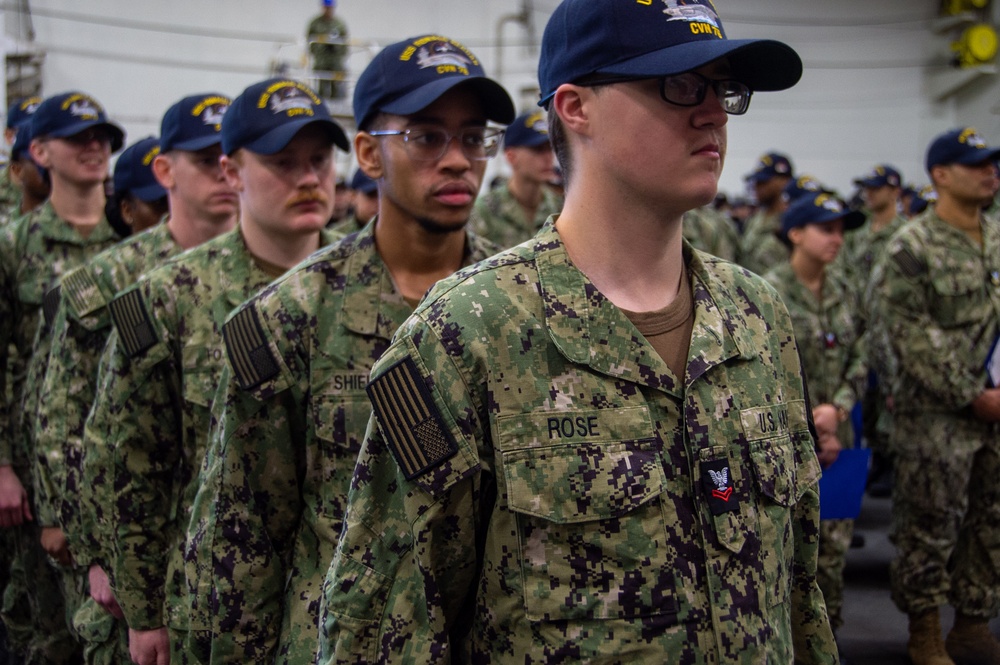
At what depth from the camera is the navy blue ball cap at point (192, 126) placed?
10.8ft

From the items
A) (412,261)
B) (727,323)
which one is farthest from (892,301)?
(727,323)

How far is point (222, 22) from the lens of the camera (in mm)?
13211

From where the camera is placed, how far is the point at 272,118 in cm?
270

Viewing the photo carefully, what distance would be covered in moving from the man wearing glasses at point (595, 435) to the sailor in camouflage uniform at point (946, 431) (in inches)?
120

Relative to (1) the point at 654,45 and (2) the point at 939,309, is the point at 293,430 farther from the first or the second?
(2) the point at 939,309

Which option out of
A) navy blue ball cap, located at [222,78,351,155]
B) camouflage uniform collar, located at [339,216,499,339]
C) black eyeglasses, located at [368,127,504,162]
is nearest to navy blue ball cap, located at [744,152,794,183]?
navy blue ball cap, located at [222,78,351,155]

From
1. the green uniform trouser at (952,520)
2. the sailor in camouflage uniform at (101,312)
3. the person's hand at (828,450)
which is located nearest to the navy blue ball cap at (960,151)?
the green uniform trouser at (952,520)

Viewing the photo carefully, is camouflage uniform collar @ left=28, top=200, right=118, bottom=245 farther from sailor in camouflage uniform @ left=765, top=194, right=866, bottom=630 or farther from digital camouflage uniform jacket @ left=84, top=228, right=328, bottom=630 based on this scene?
sailor in camouflage uniform @ left=765, top=194, right=866, bottom=630

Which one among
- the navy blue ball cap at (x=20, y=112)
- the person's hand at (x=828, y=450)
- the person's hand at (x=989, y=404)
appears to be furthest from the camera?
the navy blue ball cap at (x=20, y=112)

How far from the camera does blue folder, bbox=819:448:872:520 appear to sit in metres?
3.51

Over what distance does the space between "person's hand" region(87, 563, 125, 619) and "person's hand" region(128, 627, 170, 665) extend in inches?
9.8

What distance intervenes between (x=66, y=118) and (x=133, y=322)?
1968 mm

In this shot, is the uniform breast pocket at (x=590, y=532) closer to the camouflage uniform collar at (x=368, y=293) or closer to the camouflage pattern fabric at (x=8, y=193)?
the camouflage uniform collar at (x=368, y=293)

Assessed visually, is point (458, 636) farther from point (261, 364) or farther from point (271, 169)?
point (271, 169)
